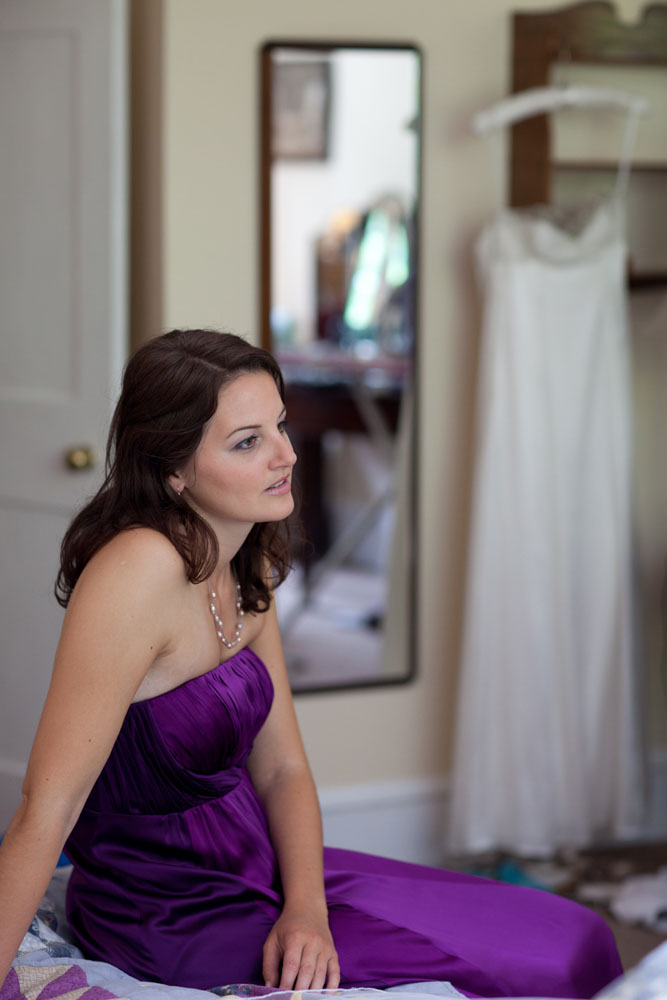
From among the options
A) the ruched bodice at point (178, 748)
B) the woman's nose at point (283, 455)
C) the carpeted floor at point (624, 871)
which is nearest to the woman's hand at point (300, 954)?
the ruched bodice at point (178, 748)

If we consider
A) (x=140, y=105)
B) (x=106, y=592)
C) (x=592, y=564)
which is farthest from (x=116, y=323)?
(x=106, y=592)

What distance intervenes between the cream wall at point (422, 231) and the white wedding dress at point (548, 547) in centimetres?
15

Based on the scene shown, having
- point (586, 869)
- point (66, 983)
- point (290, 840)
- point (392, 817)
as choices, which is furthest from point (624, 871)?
point (66, 983)

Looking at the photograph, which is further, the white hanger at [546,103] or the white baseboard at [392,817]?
the white baseboard at [392,817]

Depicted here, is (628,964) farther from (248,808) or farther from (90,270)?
(90,270)

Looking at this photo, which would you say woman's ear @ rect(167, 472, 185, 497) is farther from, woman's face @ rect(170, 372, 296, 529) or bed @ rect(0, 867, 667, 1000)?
bed @ rect(0, 867, 667, 1000)

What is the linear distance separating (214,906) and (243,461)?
1.66 ft

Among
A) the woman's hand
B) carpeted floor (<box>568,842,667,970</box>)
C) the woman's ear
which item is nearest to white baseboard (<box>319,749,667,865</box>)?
carpeted floor (<box>568,842,667,970</box>)

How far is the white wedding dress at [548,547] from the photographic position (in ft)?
9.09

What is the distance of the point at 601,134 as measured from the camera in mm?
2951

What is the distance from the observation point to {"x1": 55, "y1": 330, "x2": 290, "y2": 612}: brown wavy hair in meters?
1.38

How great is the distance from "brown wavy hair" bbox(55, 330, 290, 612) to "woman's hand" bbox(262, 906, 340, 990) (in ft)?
1.30

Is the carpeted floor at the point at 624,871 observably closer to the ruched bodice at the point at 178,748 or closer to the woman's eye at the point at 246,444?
the ruched bodice at the point at 178,748

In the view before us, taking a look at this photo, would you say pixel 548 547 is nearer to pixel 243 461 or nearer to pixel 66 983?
pixel 243 461
